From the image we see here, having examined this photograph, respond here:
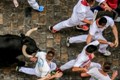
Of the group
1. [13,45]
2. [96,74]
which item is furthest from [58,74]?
[13,45]

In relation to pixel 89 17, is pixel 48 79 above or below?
Answer: below

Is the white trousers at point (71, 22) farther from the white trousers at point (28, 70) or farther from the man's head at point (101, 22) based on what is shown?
the white trousers at point (28, 70)

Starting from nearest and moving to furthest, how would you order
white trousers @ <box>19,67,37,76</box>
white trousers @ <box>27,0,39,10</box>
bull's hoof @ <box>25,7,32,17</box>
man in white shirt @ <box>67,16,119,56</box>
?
1. man in white shirt @ <box>67,16,119,56</box>
2. white trousers @ <box>19,67,37,76</box>
3. white trousers @ <box>27,0,39,10</box>
4. bull's hoof @ <box>25,7,32,17</box>

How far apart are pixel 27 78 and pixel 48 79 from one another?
1153 millimetres

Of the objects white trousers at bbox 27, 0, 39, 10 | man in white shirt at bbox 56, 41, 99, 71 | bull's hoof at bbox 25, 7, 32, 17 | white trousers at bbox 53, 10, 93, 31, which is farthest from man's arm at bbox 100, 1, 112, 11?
bull's hoof at bbox 25, 7, 32, 17

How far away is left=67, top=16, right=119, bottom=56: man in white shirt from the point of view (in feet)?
32.4

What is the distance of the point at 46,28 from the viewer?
37.1ft

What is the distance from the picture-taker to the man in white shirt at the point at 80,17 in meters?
10.0

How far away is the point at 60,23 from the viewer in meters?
11.0

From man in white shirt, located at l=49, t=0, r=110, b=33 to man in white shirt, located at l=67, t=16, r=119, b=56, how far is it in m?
0.34

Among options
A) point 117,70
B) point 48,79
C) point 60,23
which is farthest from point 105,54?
point 48,79

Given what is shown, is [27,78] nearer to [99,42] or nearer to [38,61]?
[38,61]

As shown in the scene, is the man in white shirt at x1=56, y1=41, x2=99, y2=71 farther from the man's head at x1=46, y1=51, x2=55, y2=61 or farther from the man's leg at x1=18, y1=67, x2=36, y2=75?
the man's leg at x1=18, y1=67, x2=36, y2=75

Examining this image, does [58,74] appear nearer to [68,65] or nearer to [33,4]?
[68,65]
